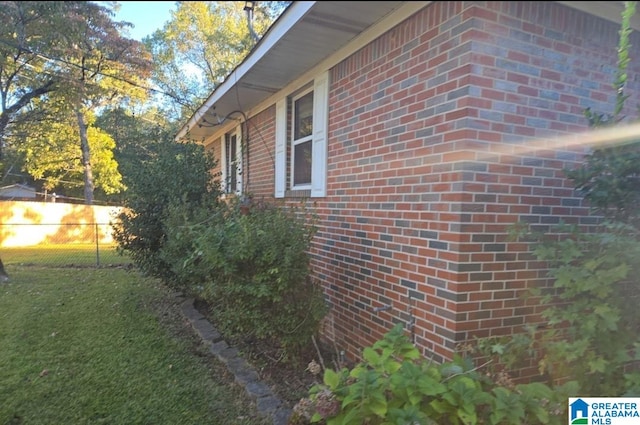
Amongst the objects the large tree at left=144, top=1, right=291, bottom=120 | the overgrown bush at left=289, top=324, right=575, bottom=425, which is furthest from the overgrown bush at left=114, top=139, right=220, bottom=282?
the overgrown bush at left=289, top=324, right=575, bottom=425

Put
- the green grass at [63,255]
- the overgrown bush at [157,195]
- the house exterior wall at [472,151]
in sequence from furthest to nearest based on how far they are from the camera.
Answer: the green grass at [63,255], the overgrown bush at [157,195], the house exterior wall at [472,151]

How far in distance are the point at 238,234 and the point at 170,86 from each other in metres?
4.79

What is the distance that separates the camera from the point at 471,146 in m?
2.29

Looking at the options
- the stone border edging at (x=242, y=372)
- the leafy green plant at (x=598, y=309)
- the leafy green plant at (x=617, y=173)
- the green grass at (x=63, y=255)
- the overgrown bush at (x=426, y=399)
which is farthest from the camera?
the green grass at (x=63, y=255)

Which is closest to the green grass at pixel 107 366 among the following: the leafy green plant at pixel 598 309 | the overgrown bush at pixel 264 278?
the overgrown bush at pixel 264 278

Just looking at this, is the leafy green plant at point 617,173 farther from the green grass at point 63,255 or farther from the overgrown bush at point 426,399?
the green grass at point 63,255

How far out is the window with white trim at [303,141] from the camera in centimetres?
398

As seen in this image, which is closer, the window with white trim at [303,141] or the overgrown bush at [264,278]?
the overgrown bush at [264,278]

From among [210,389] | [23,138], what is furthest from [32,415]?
[23,138]

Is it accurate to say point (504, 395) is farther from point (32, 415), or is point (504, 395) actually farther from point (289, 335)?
point (32, 415)

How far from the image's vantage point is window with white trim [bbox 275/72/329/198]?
3.98 metres

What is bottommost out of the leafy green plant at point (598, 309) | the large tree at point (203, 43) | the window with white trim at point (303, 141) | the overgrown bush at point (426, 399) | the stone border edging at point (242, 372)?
the stone border edging at point (242, 372)

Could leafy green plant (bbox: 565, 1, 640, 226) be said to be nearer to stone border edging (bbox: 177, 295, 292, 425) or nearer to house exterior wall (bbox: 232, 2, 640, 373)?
house exterior wall (bbox: 232, 2, 640, 373)

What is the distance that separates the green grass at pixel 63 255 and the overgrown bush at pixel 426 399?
745 centimetres
